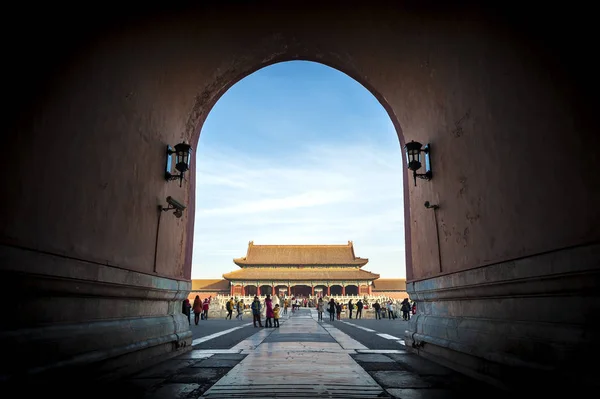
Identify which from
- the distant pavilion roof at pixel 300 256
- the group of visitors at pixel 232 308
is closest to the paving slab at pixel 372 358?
the group of visitors at pixel 232 308

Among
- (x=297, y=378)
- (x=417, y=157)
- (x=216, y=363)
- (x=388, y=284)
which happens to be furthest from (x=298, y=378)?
(x=388, y=284)

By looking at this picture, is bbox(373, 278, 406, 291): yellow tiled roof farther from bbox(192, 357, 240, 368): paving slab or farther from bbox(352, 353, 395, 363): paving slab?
bbox(192, 357, 240, 368): paving slab

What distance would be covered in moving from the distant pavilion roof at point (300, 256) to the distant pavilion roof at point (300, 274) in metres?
0.62

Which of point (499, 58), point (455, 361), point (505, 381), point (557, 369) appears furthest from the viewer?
point (455, 361)

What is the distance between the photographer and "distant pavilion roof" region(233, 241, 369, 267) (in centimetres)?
4828

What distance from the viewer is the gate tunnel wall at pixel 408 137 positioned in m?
2.86

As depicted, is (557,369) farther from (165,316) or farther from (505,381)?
(165,316)

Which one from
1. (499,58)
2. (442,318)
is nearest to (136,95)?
(499,58)

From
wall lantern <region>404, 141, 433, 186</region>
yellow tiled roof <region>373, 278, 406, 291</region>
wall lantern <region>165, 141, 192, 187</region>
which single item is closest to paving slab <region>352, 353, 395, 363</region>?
wall lantern <region>404, 141, 433, 186</region>

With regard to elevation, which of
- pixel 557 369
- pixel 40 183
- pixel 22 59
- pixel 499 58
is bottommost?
pixel 557 369

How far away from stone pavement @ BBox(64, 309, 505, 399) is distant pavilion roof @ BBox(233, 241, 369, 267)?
140 ft

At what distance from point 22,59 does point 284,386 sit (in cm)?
329

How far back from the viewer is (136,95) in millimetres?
4789

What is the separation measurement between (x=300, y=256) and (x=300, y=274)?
301 cm
